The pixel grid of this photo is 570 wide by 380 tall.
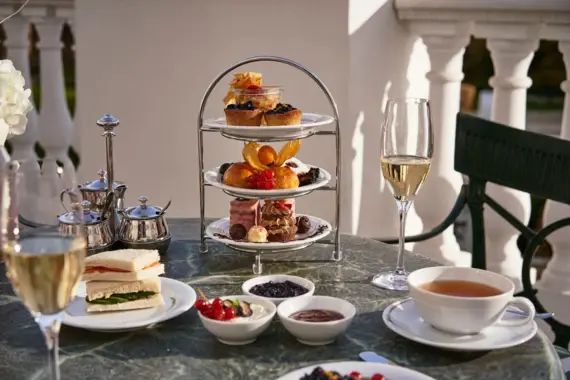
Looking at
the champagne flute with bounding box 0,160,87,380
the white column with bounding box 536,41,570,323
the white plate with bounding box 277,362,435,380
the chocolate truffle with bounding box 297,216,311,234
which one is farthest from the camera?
the white column with bounding box 536,41,570,323

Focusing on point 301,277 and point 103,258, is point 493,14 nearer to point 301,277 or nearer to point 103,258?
point 301,277

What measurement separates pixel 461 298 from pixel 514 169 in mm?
859

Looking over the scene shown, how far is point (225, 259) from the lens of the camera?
1678 millimetres

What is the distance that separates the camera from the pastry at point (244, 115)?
5.34 ft

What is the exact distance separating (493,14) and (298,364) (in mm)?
1491

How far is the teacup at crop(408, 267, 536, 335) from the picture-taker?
121cm

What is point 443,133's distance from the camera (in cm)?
252

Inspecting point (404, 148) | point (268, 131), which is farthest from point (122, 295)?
point (404, 148)

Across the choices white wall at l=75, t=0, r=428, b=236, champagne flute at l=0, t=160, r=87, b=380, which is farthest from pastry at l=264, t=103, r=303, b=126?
white wall at l=75, t=0, r=428, b=236

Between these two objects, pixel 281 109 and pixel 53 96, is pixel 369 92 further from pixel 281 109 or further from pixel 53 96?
pixel 53 96

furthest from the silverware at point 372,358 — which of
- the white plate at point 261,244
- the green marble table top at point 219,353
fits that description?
the white plate at point 261,244

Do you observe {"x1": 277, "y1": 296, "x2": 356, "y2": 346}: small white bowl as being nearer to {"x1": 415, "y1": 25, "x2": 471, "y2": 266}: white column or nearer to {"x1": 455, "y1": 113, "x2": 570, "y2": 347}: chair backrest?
{"x1": 455, "y1": 113, "x2": 570, "y2": 347}: chair backrest

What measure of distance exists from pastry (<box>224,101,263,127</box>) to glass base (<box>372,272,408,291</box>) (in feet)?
1.22

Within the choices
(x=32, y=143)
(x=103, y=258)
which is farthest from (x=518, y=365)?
(x=32, y=143)
